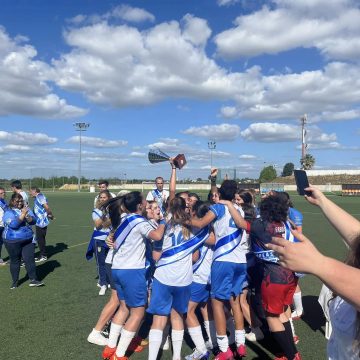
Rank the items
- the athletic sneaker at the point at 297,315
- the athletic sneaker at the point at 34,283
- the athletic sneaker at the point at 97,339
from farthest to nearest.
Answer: the athletic sneaker at the point at 34,283 → the athletic sneaker at the point at 297,315 → the athletic sneaker at the point at 97,339

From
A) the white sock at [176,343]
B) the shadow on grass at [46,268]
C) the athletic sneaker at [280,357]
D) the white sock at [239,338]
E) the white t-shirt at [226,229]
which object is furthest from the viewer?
the shadow on grass at [46,268]

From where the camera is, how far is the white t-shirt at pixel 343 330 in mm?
1680

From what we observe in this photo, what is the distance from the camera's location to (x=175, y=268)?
4.20 metres

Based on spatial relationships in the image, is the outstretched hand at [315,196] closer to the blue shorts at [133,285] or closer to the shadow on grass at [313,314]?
the blue shorts at [133,285]

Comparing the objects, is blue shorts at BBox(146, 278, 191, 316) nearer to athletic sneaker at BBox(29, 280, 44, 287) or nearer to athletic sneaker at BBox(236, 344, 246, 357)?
athletic sneaker at BBox(236, 344, 246, 357)

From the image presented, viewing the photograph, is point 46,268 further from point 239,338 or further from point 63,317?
point 239,338

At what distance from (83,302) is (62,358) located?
7.12 ft

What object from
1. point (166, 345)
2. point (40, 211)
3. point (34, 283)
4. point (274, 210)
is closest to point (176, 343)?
point (166, 345)

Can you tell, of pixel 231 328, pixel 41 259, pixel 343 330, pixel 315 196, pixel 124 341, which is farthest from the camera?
pixel 41 259

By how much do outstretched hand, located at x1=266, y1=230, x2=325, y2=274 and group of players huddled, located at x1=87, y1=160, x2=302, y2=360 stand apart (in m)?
2.58

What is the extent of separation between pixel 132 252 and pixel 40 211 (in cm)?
671

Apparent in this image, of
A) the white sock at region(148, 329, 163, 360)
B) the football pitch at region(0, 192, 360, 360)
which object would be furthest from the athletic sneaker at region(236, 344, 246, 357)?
the white sock at region(148, 329, 163, 360)

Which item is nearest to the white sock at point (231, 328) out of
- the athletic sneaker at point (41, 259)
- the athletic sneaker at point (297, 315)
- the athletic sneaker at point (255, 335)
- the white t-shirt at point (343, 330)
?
the athletic sneaker at point (255, 335)

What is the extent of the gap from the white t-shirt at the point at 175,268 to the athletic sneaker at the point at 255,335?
160 cm
